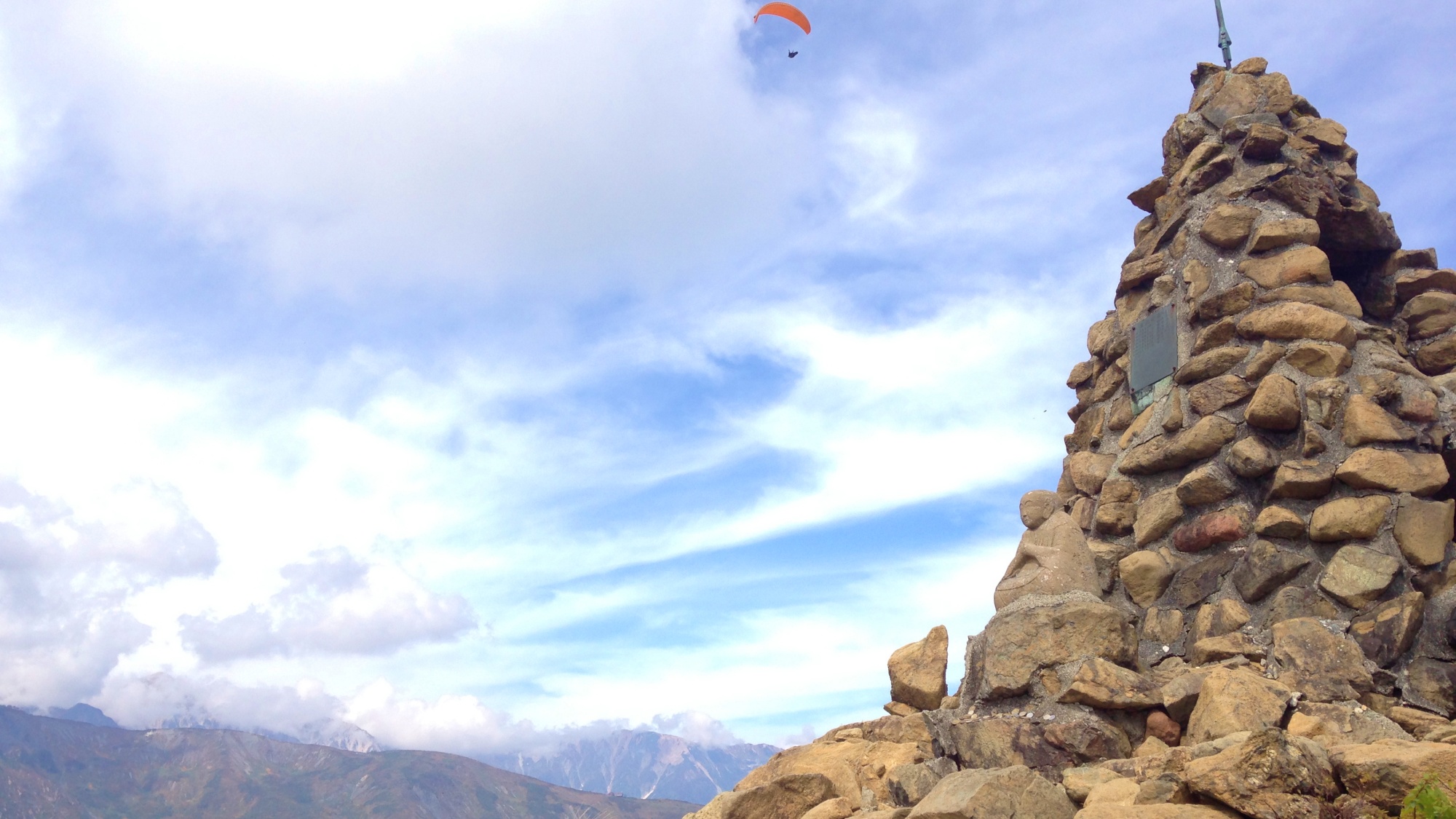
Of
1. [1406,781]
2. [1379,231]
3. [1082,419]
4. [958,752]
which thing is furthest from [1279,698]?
[1379,231]

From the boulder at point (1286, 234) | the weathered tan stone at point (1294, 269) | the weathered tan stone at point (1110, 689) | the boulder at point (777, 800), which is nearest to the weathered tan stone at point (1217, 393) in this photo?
the weathered tan stone at point (1294, 269)

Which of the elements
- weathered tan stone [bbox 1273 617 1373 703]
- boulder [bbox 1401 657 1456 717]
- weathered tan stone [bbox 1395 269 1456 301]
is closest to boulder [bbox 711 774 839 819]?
weathered tan stone [bbox 1273 617 1373 703]

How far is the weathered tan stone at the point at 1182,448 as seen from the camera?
1253cm

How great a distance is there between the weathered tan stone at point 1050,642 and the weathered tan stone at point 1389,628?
2.15m

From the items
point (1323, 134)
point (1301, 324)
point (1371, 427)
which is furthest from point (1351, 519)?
point (1323, 134)

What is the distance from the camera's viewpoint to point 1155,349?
1438 cm

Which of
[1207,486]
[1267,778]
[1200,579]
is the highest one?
[1207,486]

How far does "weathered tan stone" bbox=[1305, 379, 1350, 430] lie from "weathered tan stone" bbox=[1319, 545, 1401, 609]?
1540 mm

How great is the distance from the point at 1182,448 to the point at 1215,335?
5.54 ft

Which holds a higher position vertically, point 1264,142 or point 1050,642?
point 1264,142

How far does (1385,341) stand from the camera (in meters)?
14.3

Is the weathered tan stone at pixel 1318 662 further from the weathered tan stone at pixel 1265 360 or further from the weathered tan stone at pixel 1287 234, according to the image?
the weathered tan stone at pixel 1287 234

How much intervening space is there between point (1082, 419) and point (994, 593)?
4.36 metres

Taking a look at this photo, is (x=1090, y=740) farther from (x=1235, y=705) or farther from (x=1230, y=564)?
(x=1230, y=564)
